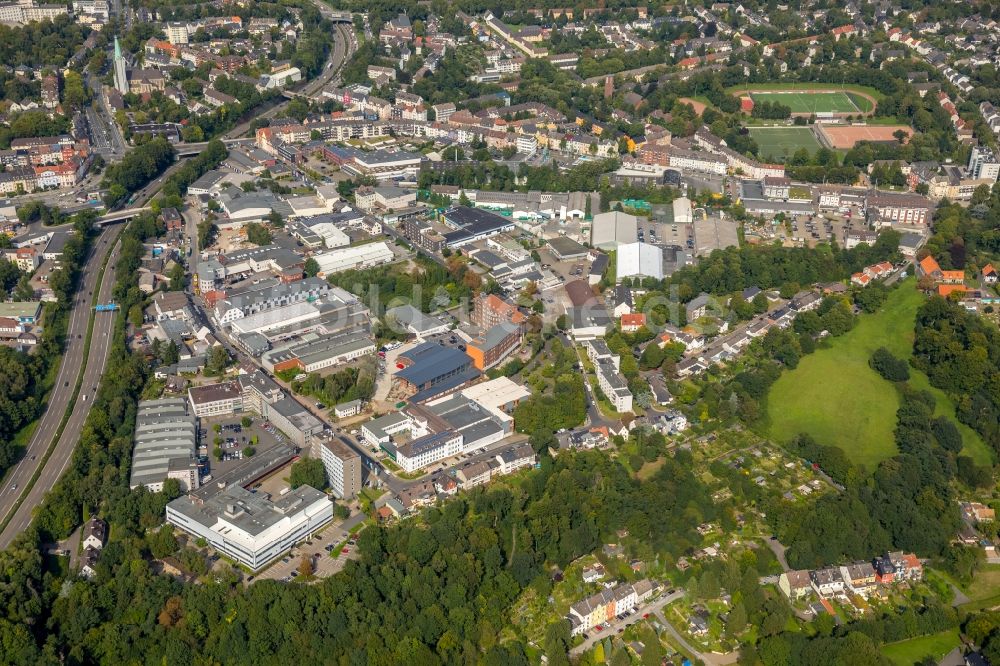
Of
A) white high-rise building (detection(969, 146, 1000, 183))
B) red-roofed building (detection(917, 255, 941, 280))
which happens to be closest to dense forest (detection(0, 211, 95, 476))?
red-roofed building (detection(917, 255, 941, 280))

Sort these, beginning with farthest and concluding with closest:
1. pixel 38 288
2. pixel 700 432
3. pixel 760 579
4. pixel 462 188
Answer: pixel 462 188
pixel 38 288
pixel 700 432
pixel 760 579

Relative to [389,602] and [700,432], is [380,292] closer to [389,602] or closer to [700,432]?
[700,432]

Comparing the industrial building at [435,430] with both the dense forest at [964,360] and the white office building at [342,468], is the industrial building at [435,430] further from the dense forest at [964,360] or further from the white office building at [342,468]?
the dense forest at [964,360]

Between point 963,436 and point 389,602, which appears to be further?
point 963,436

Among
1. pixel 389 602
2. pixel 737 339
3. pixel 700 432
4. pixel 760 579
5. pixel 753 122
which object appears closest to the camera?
pixel 389 602

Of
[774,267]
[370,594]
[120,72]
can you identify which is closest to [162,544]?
[370,594]

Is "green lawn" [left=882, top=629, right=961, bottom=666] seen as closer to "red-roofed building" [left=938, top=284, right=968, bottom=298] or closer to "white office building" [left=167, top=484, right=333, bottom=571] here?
"white office building" [left=167, top=484, right=333, bottom=571]

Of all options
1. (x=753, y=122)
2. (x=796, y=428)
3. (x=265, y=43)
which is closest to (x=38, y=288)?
(x=796, y=428)

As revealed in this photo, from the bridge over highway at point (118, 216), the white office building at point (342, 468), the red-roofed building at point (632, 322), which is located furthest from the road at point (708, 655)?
the bridge over highway at point (118, 216)
